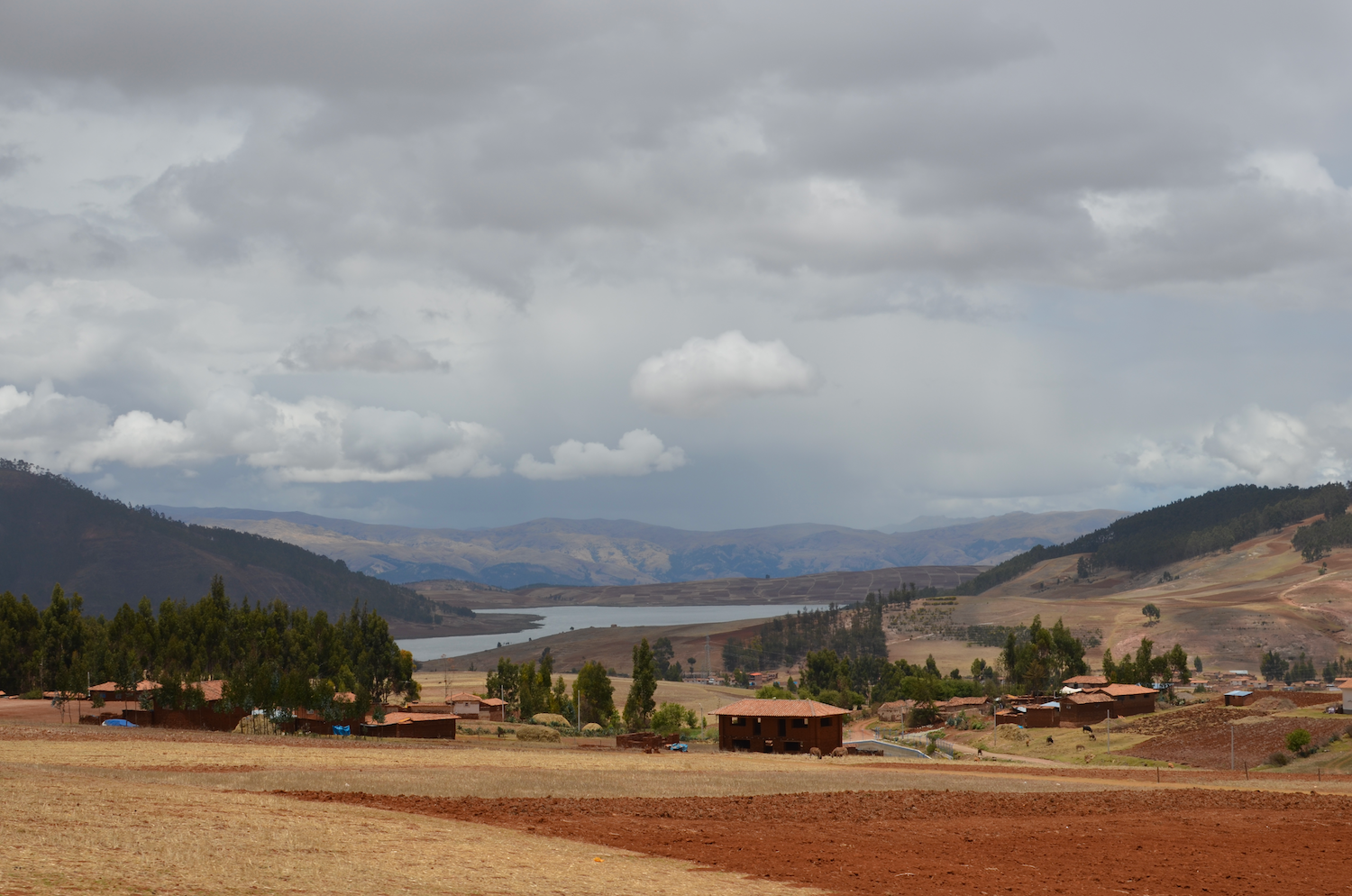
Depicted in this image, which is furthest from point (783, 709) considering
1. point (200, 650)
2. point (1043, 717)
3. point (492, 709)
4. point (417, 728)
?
point (200, 650)

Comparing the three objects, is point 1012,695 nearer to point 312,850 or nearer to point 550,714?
point 550,714

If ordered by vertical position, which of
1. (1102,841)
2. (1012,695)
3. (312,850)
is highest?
(312,850)

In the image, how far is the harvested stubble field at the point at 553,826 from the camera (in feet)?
70.0

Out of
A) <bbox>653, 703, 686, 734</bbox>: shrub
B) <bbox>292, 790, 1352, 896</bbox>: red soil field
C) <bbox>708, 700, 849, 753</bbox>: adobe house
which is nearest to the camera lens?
<bbox>292, 790, 1352, 896</bbox>: red soil field

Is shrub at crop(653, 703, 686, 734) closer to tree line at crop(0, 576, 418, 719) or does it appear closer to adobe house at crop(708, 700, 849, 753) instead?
adobe house at crop(708, 700, 849, 753)

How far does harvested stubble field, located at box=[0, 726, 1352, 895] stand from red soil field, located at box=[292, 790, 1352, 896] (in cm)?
13

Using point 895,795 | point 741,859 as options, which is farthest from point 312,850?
point 895,795

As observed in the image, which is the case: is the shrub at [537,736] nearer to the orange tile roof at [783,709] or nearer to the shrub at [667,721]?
the orange tile roof at [783,709]

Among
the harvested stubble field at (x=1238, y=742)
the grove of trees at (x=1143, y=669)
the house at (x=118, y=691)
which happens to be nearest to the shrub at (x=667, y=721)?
the harvested stubble field at (x=1238, y=742)

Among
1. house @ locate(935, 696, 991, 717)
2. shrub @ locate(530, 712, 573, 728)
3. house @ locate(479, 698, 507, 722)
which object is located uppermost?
house @ locate(479, 698, 507, 722)

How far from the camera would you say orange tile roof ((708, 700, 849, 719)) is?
271 ft

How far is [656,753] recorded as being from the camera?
68.8 metres

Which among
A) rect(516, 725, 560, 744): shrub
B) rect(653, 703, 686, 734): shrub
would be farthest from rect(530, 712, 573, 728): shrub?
rect(516, 725, 560, 744): shrub

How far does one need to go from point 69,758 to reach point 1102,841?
129 ft
